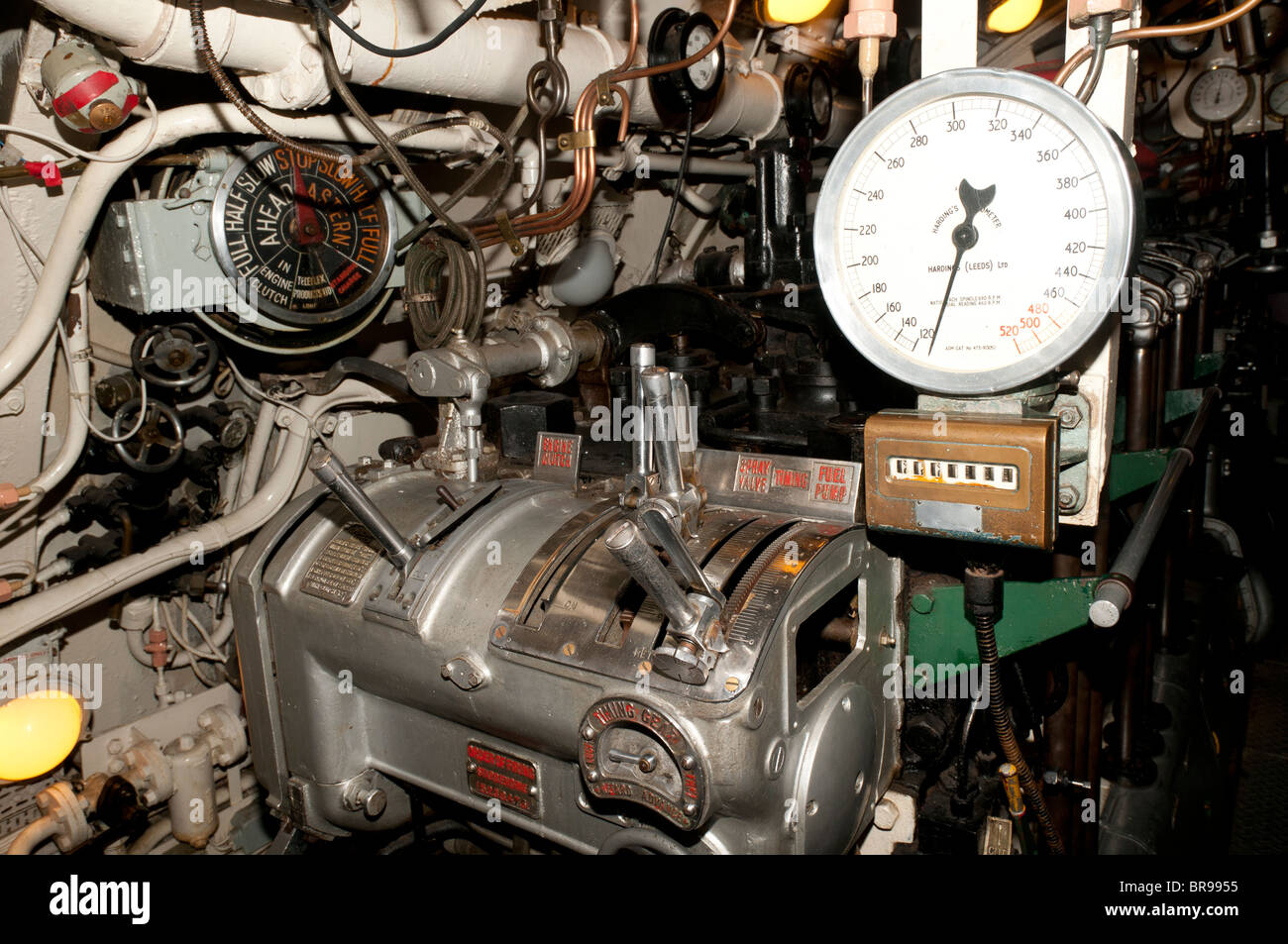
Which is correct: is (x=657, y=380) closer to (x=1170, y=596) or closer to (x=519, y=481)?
(x=519, y=481)

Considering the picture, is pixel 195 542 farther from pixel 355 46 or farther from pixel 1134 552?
pixel 1134 552

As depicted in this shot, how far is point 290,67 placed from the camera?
181cm

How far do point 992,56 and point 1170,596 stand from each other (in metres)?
2.45

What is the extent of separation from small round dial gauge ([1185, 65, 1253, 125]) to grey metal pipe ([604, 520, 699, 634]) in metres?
5.14

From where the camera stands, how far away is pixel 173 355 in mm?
2111

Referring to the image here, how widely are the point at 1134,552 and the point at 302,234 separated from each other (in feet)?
6.25

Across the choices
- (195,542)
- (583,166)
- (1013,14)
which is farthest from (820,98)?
(195,542)

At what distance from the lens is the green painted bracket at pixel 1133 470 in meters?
2.16

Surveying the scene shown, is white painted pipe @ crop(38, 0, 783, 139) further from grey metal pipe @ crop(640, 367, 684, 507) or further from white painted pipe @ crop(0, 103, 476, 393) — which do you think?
grey metal pipe @ crop(640, 367, 684, 507)

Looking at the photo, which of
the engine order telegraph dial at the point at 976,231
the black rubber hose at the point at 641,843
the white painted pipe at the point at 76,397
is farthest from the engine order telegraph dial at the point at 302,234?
the black rubber hose at the point at 641,843

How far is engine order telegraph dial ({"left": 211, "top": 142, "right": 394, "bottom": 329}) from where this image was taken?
6.57 ft

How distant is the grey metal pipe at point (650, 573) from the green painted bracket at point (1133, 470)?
1428 millimetres

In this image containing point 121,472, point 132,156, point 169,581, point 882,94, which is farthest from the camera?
point 882,94
